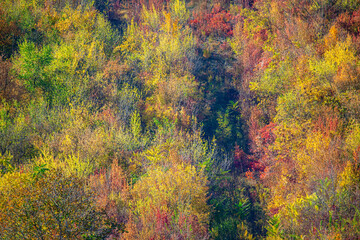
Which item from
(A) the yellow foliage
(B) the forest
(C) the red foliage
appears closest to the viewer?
(B) the forest

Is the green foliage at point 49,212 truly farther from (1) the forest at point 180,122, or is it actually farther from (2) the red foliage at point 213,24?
(2) the red foliage at point 213,24

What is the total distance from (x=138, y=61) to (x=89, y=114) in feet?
21.5

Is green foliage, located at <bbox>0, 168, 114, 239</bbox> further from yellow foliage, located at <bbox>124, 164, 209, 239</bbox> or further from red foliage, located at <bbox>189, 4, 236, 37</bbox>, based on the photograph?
red foliage, located at <bbox>189, 4, 236, 37</bbox>

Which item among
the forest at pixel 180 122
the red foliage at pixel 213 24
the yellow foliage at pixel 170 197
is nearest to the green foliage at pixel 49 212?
the forest at pixel 180 122

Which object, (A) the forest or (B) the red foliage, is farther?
(B) the red foliage

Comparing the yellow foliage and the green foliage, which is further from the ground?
the green foliage

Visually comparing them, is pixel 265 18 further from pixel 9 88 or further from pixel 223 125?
pixel 9 88

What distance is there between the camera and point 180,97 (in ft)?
49.9

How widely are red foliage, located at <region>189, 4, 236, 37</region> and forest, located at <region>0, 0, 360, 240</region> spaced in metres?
0.11

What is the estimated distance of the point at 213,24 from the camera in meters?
20.3

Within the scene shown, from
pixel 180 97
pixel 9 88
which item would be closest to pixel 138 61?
pixel 180 97

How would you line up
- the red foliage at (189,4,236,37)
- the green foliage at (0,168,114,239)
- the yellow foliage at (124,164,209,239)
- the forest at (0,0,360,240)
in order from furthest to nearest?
the red foliage at (189,4,236,37) < the yellow foliage at (124,164,209,239) < the forest at (0,0,360,240) < the green foliage at (0,168,114,239)

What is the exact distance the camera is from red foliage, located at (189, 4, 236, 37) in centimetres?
2000

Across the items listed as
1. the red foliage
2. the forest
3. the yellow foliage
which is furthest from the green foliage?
the red foliage
